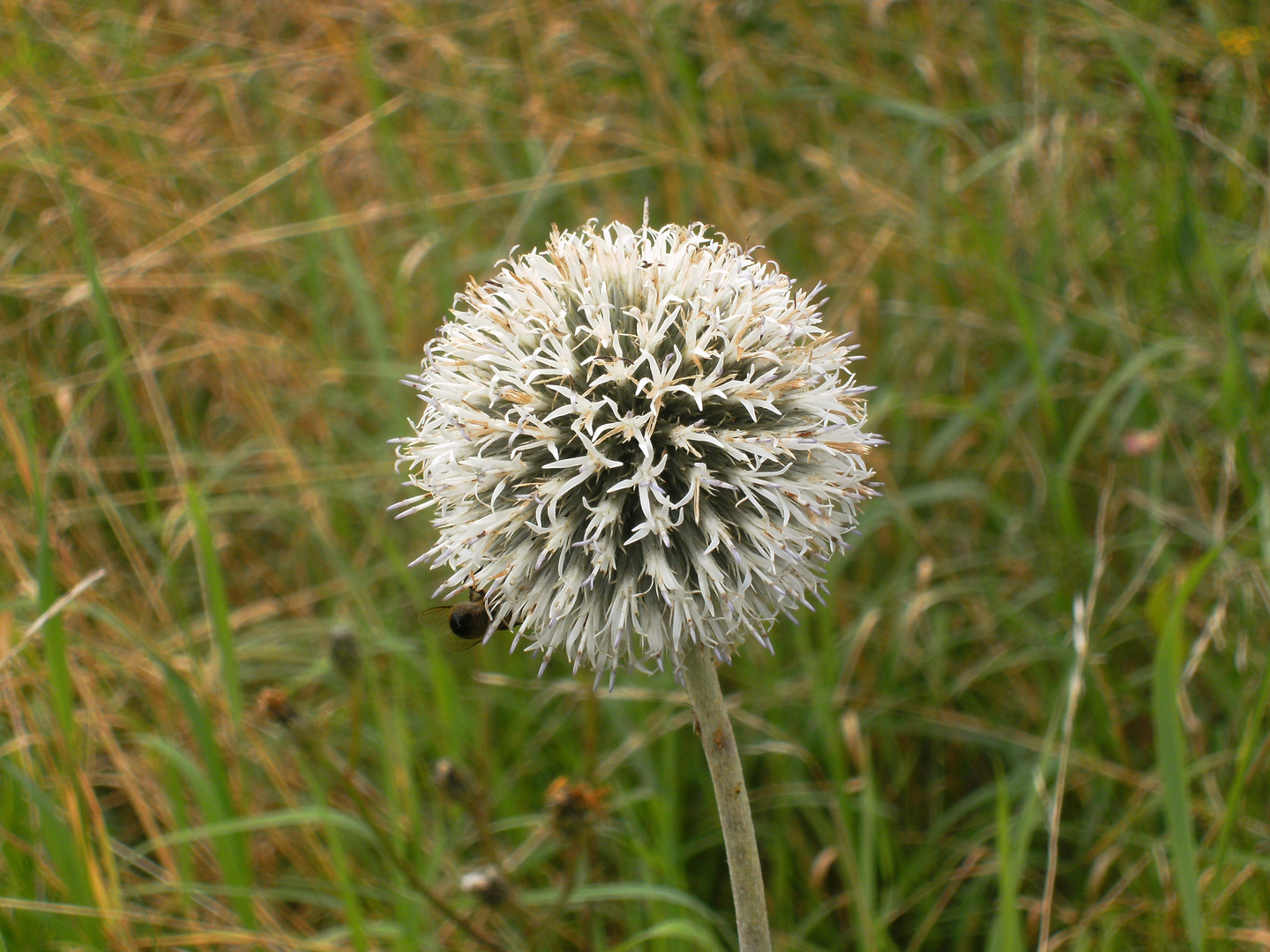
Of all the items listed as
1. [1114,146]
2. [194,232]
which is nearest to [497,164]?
[194,232]

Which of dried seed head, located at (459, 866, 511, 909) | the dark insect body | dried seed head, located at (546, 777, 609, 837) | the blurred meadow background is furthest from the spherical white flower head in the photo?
dried seed head, located at (459, 866, 511, 909)

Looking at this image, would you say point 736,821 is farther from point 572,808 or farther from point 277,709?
point 277,709

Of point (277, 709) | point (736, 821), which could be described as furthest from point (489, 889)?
point (736, 821)

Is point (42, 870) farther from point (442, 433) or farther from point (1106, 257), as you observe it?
point (1106, 257)

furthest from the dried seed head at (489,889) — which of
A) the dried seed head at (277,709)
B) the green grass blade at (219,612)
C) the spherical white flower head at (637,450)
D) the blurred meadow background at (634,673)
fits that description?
the green grass blade at (219,612)

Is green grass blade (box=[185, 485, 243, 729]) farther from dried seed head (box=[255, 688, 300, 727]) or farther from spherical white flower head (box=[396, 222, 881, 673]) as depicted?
spherical white flower head (box=[396, 222, 881, 673])

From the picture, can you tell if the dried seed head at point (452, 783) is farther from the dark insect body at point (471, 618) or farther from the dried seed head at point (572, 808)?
the dark insect body at point (471, 618)
